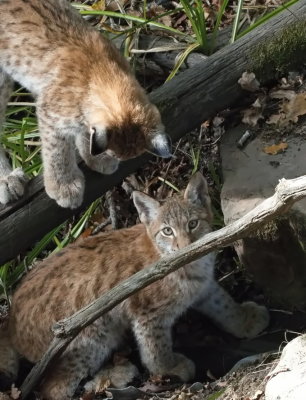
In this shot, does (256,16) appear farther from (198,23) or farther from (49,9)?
(49,9)

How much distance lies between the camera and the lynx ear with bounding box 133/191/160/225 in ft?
16.1

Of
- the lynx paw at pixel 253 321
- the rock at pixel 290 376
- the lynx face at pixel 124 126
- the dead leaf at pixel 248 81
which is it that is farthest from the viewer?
the dead leaf at pixel 248 81

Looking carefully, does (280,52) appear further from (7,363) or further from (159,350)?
(7,363)

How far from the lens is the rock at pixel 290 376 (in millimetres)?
3363

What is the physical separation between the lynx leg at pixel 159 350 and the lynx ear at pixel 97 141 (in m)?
1.20

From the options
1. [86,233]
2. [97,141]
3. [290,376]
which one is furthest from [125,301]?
[290,376]

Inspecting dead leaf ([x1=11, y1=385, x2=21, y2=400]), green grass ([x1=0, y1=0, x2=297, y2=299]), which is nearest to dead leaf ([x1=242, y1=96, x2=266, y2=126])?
green grass ([x1=0, y1=0, x2=297, y2=299])

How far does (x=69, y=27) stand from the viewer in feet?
16.8

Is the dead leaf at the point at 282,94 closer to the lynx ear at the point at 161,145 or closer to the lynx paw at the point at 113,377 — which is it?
the lynx ear at the point at 161,145

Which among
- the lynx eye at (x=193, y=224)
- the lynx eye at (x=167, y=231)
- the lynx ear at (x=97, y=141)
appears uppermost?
the lynx ear at (x=97, y=141)

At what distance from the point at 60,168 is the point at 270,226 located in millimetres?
1379

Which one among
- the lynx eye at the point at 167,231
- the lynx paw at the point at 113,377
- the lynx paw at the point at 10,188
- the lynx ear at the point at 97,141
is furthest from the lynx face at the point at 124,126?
the lynx paw at the point at 113,377

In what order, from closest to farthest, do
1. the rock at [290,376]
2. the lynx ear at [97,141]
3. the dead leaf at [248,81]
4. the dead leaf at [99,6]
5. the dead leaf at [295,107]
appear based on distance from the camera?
the rock at [290,376], the lynx ear at [97,141], the dead leaf at [295,107], the dead leaf at [248,81], the dead leaf at [99,6]

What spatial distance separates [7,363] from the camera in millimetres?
4938
